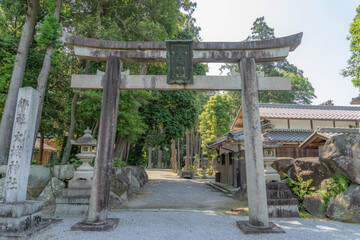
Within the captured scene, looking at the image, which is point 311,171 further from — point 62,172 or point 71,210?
point 62,172

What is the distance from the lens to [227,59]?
6.19 metres

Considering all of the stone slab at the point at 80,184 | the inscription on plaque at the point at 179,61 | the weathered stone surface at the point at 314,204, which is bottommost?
the weathered stone surface at the point at 314,204

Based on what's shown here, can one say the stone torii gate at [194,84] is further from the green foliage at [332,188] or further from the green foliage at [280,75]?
the green foliage at [280,75]

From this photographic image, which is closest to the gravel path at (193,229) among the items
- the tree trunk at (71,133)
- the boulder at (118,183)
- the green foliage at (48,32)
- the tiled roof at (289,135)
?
the boulder at (118,183)

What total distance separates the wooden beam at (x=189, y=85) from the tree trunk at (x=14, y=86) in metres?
5.52

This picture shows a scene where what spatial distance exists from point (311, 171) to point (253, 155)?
4.07 meters

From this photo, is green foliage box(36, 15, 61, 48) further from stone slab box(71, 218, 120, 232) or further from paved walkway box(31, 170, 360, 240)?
stone slab box(71, 218, 120, 232)

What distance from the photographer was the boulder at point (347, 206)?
6.03 m

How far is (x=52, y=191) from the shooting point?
28.6 ft

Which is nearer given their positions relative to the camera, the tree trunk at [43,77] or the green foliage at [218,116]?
the tree trunk at [43,77]

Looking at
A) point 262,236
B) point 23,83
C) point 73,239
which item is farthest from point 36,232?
point 23,83

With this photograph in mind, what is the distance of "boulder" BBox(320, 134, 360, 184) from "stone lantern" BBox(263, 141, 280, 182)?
155 centimetres

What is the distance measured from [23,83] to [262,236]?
38.9ft

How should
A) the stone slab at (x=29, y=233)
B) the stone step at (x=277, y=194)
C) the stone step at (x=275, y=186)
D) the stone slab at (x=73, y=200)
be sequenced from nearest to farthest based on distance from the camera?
the stone slab at (x=29, y=233) < the stone slab at (x=73, y=200) < the stone step at (x=277, y=194) < the stone step at (x=275, y=186)
